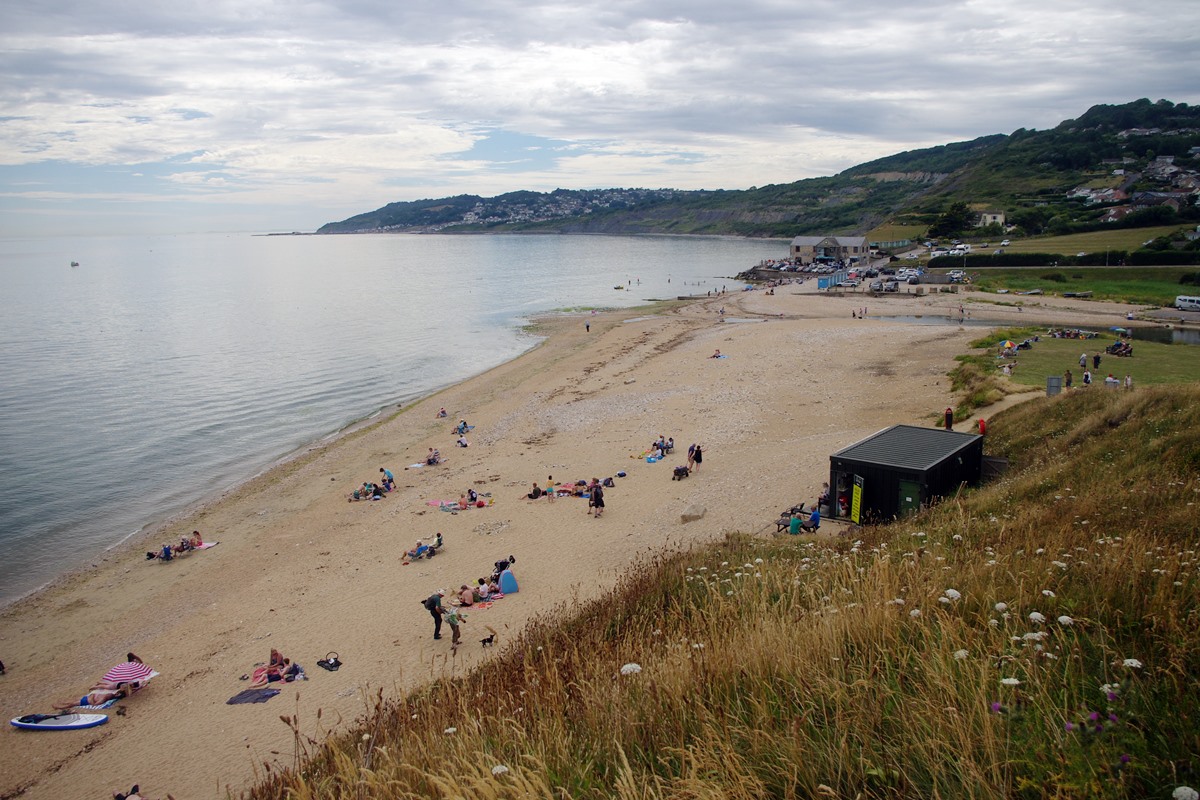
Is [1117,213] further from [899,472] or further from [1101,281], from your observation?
[899,472]

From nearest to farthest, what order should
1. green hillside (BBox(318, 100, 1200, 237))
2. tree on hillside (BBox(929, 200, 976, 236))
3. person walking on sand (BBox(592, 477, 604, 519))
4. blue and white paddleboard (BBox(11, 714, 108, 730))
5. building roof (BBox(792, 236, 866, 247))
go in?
blue and white paddleboard (BBox(11, 714, 108, 730)) < person walking on sand (BBox(592, 477, 604, 519)) < green hillside (BBox(318, 100, 1200, 237)) < tree on hillside (BBox(929, 200, 976, 236)) < building roof (BBox(792, 236, 866, 247))

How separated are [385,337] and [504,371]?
18235mm

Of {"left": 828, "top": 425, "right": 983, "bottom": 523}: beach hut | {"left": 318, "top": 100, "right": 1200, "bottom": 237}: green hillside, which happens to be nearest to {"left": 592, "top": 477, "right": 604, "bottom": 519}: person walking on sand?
{"left": 828, "top": 425, "right": 983, "bottom": 523}: beach hut

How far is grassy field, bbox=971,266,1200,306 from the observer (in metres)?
52.2

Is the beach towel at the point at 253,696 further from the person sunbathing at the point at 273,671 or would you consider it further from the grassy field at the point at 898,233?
the grassy field at the point at 898,233

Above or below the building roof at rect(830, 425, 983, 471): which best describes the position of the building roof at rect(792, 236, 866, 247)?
above

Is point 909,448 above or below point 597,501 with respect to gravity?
above

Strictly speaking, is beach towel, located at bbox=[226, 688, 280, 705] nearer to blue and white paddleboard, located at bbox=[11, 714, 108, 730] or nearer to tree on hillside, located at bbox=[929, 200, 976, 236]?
blue and white paddleboard, located at bbox=[11, 714, 108, 730]

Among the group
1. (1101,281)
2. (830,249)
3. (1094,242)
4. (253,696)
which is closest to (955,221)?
(830,249)

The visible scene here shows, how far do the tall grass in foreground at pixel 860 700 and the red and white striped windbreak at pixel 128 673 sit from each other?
945 cm

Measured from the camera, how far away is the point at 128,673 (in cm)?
1284

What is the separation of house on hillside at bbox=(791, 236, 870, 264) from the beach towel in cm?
9345

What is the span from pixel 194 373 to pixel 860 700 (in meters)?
46.8

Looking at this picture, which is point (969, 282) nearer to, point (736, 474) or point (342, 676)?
point (736, 474)
